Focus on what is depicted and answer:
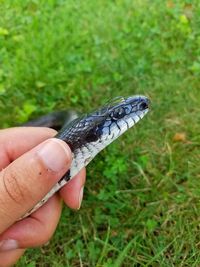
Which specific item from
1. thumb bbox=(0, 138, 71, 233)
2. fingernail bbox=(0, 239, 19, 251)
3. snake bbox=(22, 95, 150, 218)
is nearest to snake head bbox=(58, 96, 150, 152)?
snake bbox=(22, 95, 150, 218)

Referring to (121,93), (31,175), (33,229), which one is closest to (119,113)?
(31,175)

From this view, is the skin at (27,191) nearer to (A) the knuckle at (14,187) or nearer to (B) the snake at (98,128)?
(A) the knuckle at (14,187)

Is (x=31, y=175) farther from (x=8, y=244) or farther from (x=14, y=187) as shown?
(x=8, y=244)

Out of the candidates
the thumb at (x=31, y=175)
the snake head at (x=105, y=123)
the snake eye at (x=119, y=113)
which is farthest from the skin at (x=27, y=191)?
the snake eye at (x=119, y=113)

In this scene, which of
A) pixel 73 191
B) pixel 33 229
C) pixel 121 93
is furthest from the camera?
pixel 121 93

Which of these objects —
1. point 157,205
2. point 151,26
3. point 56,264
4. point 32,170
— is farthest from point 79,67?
point 32,170

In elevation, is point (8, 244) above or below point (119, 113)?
below

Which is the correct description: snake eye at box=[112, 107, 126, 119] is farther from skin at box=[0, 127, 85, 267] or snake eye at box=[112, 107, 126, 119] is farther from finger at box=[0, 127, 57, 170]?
finger at box=[0, 127, 57, 170]
